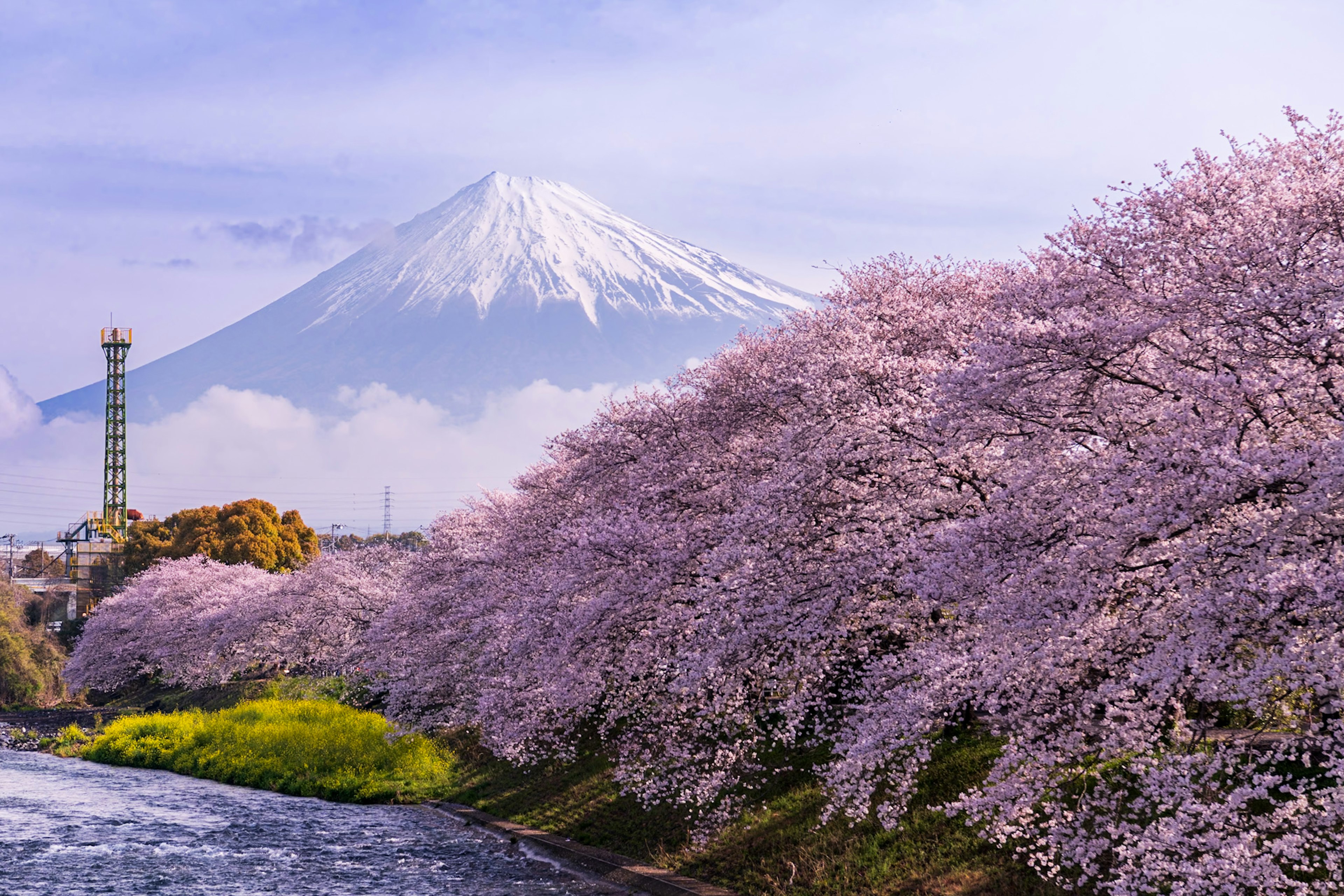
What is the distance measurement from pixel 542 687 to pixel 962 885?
34.0ft

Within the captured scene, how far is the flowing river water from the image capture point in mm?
19266

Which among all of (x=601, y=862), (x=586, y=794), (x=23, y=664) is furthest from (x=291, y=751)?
(x=23, y=664)

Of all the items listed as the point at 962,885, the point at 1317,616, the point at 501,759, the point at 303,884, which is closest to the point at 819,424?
the point at 962,885

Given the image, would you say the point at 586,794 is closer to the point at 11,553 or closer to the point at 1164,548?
the point at 1164,548

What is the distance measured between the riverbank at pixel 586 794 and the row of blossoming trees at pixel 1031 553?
69 centimetres

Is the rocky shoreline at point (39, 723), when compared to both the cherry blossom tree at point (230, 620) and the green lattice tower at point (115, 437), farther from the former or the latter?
Answer: the green lattice tower at point (115, 437)

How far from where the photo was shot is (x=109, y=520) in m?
107

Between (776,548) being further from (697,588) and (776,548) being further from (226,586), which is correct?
(226,586)

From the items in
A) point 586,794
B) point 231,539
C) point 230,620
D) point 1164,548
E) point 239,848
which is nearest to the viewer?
point 1164,548

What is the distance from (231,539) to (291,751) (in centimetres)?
4389

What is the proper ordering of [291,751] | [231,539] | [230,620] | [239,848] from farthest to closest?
[231,539] < [230,620] < [291,751] < [239,848]

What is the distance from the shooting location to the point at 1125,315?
37.5 ft

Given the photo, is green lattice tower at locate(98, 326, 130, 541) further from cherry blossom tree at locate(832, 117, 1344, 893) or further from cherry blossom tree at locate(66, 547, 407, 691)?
cherry blossom tree at locate(832, 117, 1344, 893)

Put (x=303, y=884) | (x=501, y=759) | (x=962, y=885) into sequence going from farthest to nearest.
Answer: (x=501, y=759), (x=303, y=884), (x=962, y=885)
